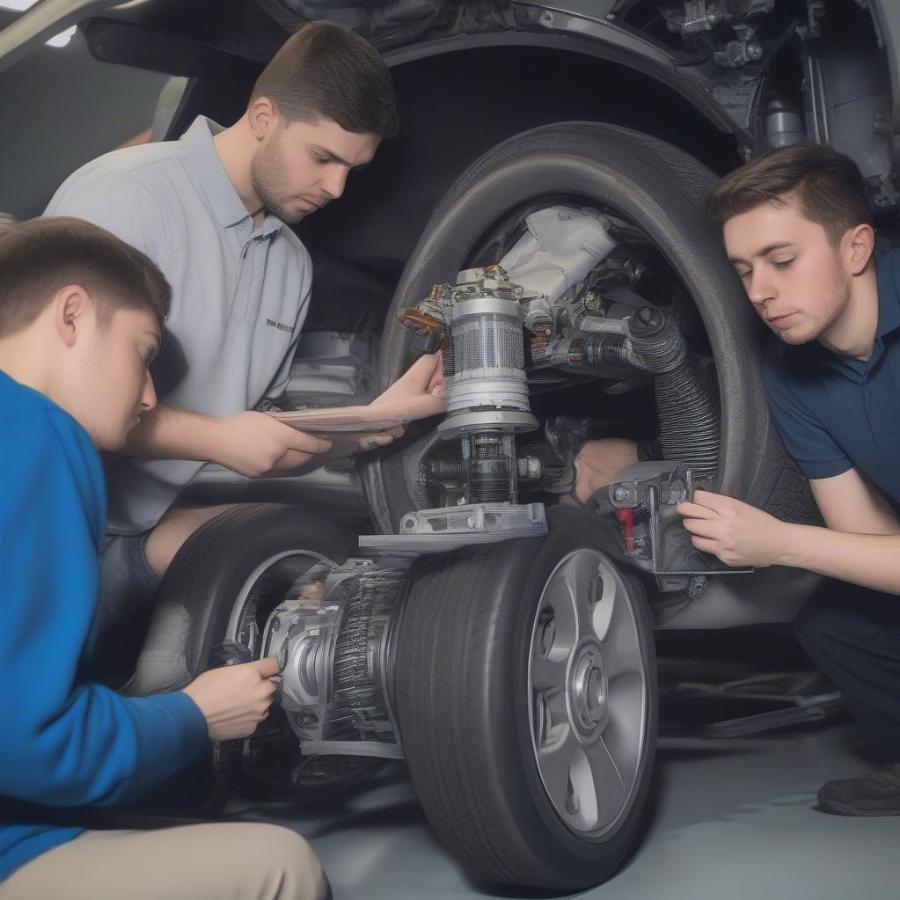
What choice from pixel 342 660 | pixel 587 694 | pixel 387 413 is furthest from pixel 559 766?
pixel 387 413

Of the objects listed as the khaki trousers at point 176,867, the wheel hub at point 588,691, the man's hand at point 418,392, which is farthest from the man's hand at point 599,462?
the khaki trousers at point 176,867

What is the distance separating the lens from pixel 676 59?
1651 mm

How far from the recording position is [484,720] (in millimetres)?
1317

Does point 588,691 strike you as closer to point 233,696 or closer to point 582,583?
point 582,583

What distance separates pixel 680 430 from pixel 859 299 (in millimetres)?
368

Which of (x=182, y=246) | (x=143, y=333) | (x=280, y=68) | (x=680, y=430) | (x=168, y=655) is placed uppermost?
(x=280, y=68)

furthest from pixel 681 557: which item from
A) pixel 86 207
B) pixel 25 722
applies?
pixel 86 207

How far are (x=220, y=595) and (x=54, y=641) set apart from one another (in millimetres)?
876

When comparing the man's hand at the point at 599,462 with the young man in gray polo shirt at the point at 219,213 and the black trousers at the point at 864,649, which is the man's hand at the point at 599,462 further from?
the black trousers at the point at 864,649

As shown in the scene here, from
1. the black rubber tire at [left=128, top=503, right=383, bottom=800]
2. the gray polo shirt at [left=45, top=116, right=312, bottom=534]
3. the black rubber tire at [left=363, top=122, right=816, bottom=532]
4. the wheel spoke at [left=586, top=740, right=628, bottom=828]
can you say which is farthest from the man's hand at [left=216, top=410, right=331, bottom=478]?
the wheel spoke at [left=586, top=740, right=628, bottom=828]

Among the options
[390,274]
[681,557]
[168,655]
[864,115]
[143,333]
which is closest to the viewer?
[143,333]

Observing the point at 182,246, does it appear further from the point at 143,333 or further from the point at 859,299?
the point at 859,299

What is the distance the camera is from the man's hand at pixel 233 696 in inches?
48.1

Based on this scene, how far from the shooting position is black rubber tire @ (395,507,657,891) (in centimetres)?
132
